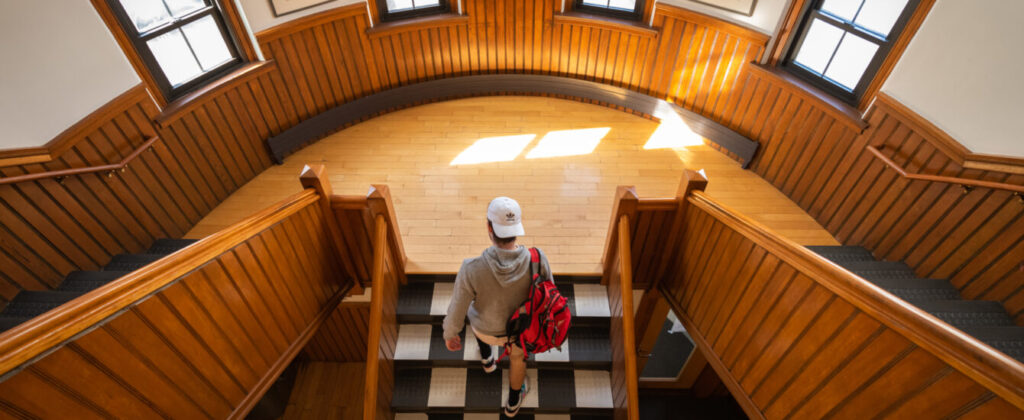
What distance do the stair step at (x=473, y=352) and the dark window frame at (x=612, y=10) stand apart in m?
3.36

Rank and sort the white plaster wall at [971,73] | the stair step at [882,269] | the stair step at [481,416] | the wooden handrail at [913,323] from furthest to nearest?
the stair step at [481,416] < the stair step at [882,269] < the white plaster wall at [971,73] < the wooden handrail at [913,323]

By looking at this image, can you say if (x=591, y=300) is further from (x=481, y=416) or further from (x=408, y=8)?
(x=408, y=8)

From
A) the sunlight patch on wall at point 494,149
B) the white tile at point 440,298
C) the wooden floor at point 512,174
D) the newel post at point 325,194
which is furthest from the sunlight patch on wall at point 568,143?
the newel post at point 325,194

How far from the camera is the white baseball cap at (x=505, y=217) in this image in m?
2.13

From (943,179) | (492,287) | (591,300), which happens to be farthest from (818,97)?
(492,287)

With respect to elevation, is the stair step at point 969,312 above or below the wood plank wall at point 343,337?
above

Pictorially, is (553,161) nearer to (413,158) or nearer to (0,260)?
(413,158)

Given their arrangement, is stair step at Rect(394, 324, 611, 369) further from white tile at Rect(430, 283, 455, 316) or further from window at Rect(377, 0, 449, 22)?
window at Rect(377, 0, 449, 22)

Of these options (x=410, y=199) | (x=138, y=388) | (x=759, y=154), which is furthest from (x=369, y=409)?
(x=759, y=154)

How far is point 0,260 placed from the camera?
2.77 m

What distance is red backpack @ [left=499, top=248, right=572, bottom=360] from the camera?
2.41 meters

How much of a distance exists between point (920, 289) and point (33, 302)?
18.8ft

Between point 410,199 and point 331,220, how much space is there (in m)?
1.18

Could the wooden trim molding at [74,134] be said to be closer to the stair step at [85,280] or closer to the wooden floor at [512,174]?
the stair step at [85,280]
